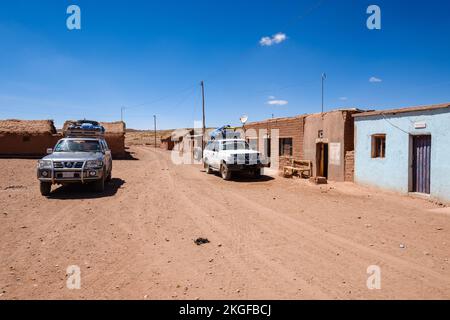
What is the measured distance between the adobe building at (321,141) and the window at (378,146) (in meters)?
1.10

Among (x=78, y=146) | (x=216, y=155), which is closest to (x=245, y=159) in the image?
(x=216, y=155)

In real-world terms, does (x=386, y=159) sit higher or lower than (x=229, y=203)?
higher

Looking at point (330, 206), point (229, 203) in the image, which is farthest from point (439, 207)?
point (229, 203)

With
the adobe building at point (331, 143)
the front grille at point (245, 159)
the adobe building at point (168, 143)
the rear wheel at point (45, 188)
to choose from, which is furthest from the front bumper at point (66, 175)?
the adobe building at point (168, 143)

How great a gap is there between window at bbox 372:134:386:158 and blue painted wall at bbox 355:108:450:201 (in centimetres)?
14

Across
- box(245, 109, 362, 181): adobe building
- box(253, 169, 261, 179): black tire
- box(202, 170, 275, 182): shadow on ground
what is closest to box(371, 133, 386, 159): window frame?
box(245, 109, 362, 181): adobe building

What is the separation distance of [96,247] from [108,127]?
2690 cm

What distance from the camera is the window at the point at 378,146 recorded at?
11.9m

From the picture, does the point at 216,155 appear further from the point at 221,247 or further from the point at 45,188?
the point at 221,247

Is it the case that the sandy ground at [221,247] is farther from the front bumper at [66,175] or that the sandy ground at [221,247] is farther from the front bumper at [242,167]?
the front bumper at [242,167]
